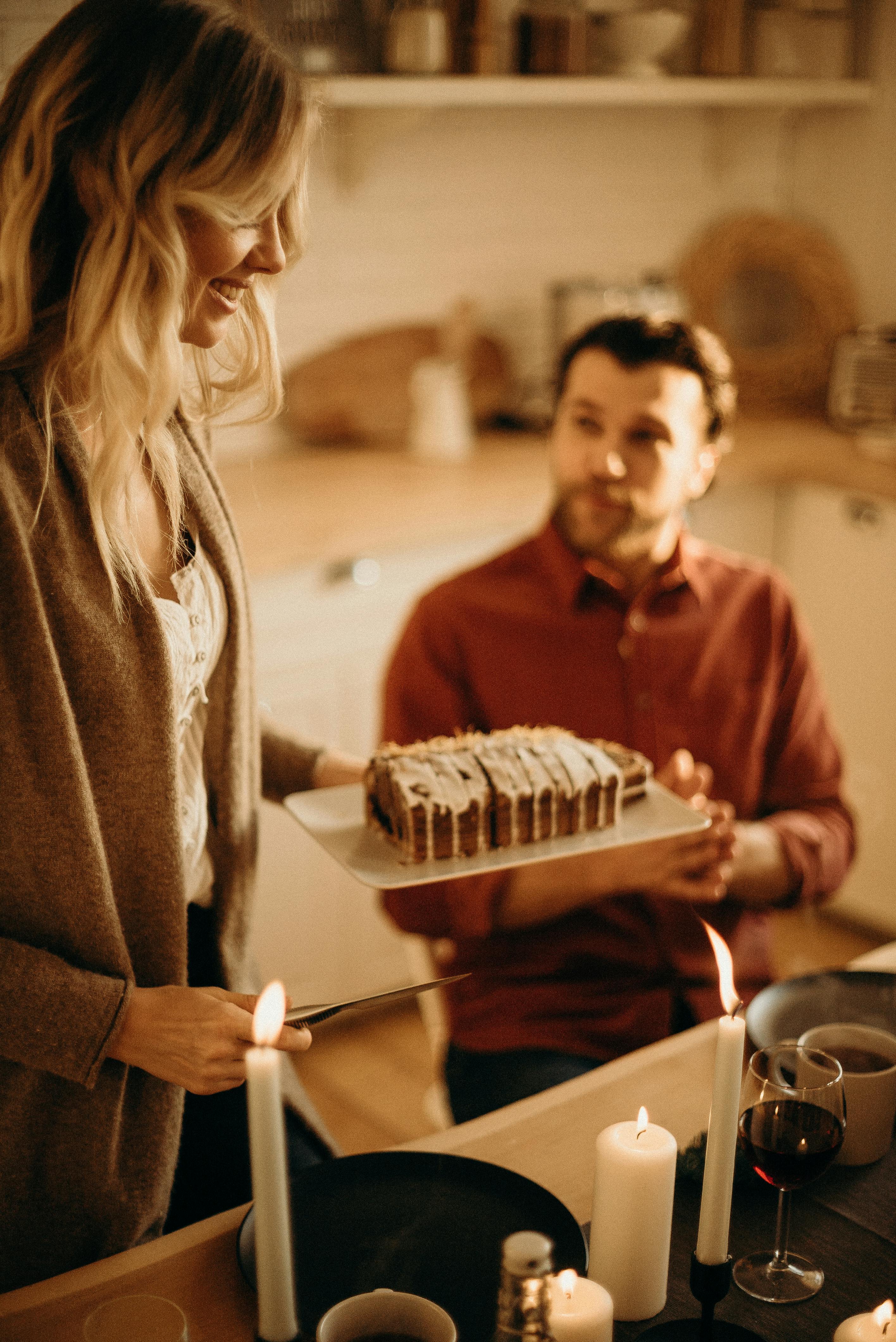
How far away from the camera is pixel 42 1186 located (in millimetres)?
1033

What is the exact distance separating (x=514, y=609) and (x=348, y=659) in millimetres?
768

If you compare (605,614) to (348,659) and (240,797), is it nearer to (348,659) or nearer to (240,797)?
(240,797)

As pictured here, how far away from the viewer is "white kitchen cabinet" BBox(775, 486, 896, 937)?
2709mm

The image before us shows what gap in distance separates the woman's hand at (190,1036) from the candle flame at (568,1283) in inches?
10.4

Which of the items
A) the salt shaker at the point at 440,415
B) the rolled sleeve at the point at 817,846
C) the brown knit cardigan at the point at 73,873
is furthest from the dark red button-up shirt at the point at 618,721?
the salt shaker at the point at 440,415

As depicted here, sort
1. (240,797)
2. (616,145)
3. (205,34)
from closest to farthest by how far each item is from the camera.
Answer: (205,34), (240,797), (616,145)

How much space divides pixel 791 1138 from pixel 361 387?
2135mm

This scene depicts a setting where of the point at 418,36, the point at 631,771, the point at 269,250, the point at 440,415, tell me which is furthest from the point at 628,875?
the point at 418,36

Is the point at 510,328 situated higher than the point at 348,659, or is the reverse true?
the point at 510,328

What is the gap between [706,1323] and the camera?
2.35 ft

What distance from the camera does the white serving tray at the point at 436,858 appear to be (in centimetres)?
119

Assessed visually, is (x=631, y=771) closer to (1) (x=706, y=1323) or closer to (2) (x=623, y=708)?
(2) (x=623, y=708)

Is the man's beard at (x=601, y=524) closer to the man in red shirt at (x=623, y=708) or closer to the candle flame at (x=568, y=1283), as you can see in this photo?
the man in red shirt at (x=623, y=708)

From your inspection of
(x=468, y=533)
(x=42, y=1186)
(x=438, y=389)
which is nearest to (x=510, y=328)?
(x=438, y=389)
